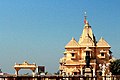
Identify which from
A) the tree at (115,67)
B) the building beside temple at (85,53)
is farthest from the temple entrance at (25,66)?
the tree at (115,67)

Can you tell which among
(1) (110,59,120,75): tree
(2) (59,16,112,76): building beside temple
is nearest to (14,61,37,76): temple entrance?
(2) (59,16,112,76): building beside temple

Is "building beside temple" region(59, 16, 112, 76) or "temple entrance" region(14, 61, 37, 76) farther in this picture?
"building beside temple" region(59, 16, 112, 76)

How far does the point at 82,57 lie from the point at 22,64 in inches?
378

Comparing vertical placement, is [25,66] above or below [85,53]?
below

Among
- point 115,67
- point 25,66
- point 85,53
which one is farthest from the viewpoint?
point 85,53

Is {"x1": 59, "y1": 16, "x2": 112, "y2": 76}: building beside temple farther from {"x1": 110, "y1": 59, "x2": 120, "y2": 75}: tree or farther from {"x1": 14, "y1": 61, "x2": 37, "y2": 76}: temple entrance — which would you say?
{"x1": 14, "y1": 61, "x2": 37, "y2": 76}: temple entrance

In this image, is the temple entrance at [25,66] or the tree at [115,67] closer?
the tree at [115,67]

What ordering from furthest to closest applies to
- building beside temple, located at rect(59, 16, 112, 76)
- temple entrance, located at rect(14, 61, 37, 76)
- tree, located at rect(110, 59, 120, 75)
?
building beside temple, located at rect(59, 16, 112, 76) → temple entrance, located at rect(14, 61, 37, 76) → tree, located at rect(110, 59, 120, 75)

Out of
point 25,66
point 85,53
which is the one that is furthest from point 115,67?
point 25,66

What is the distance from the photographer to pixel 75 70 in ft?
160

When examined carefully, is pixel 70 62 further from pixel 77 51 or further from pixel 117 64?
pixel 117 64

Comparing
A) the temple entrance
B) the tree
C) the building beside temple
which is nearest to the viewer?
the tree

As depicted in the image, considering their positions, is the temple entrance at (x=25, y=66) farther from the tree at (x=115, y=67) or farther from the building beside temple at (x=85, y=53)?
the tree at (x=115, y=67)

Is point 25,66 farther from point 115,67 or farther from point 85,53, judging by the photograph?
point 115,67
